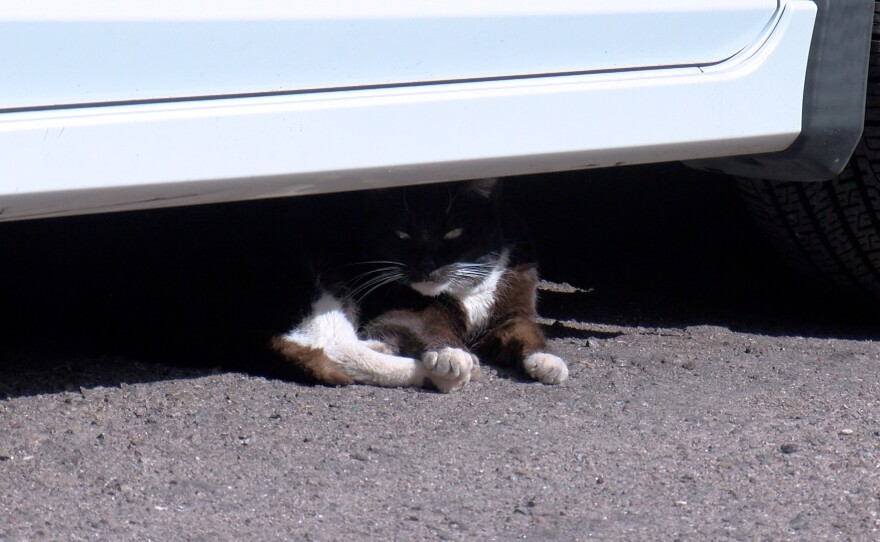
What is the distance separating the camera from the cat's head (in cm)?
310

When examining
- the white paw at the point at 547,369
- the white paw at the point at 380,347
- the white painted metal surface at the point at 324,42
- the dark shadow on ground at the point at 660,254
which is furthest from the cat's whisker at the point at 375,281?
the white painted metal surface at the point at 324,42

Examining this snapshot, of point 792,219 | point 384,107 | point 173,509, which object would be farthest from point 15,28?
point 792,219

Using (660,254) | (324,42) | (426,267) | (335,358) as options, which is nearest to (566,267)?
(660,254)

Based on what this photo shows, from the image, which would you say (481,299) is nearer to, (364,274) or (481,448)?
(364,274)

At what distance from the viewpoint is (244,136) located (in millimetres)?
1950

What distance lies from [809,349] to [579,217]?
151cm

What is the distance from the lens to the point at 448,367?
8.82 ft

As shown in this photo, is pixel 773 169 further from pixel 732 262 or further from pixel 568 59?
pixel 732 262

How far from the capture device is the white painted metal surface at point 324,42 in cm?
179

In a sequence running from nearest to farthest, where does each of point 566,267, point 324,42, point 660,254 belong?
point 324,42, point 566,267, point 660,254

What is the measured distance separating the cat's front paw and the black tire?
104 centimetres

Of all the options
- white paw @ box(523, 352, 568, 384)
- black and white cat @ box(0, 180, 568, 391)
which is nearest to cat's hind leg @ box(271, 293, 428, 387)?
black and white cat @ box(0, 180, 568, 391)

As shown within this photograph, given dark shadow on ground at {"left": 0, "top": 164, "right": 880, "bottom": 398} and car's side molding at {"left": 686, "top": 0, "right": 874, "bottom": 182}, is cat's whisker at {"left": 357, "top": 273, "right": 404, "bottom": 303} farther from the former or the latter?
car's side molding at {"left": 686, "top": 0, "right": 874, "bottom": 182}

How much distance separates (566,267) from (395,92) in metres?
2.28
